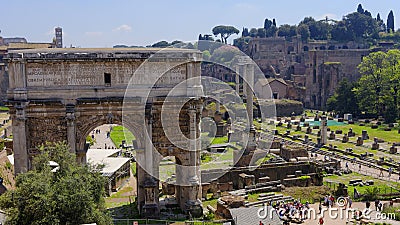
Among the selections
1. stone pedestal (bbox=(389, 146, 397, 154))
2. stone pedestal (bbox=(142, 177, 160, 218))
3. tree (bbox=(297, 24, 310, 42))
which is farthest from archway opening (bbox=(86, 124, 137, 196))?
tree (bbox=(297, 24, 310, 42))

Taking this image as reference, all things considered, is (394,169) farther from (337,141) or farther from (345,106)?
(345,106)

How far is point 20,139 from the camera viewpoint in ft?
61.2

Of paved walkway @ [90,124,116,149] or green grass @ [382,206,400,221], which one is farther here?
paved walkway @ [90,124,116,149]

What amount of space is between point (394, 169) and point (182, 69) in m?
18.6

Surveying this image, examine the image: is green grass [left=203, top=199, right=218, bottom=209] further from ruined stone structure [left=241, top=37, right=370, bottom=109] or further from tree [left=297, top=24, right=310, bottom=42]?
tree [left=297, top=24, right=310, bottom=42]

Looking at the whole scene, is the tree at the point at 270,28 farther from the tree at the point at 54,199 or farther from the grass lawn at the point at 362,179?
the tree at the point at 54,199

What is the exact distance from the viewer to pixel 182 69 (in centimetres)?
1969

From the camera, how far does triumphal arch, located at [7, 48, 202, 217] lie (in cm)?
1867

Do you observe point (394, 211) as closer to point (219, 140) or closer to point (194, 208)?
point (194, 208)

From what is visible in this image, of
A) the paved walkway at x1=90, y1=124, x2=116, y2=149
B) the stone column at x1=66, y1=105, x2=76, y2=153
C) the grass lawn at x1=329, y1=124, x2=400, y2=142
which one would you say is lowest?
the paved walkway at x1=90, y1=124, x2=116, y2=149

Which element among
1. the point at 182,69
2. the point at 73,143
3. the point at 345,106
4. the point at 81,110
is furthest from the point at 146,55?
the point at 345,106

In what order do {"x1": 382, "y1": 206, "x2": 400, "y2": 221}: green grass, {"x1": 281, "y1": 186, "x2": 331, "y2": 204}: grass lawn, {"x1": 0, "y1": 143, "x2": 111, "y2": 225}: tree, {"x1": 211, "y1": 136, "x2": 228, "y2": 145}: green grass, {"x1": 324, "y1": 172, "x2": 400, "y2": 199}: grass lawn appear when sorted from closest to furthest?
{"x1": 0, "y1": 143, "x2": 111, "y2": 225}: tree, {"x1": 382, "y1": 206, "x2": 400, "y2": 221}: green grass, {"x1": 281, "y1": 186, "x2": 331, "y2": 204}: grass lawn, {"x1": 324, "y1": 172, "x2": 400, "y2": 199}: grass lawn, {"x1": 211, "y1": 136, "x2": 228, "y2": 145}: green grass

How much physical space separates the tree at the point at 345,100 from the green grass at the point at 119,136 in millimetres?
29866

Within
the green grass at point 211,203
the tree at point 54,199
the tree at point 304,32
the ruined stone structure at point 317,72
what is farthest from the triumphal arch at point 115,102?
the tree at point 304,32
